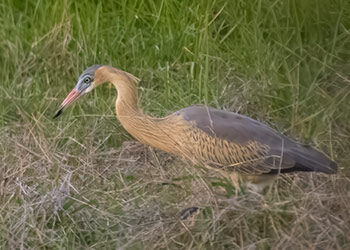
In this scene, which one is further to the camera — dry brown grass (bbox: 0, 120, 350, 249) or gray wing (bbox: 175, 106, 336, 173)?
gray wing (bbox: 175, 106, 336, 173)

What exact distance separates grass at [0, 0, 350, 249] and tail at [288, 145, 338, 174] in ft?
0.23

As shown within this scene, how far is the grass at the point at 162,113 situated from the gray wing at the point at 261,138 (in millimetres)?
106

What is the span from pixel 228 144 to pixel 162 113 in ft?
2.73

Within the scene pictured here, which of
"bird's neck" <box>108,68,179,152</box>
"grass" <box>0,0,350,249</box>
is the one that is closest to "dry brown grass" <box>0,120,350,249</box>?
"grass" <box>0,0,350,249</box>

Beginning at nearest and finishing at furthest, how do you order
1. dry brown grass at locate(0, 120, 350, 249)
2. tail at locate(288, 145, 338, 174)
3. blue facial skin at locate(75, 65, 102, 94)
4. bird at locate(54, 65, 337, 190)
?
dry brown grass at locate(0, 120, 350, 249), tail at locate(288, 145, 338, 174), bird at locate(54, 65, 337, 190), blue facial skin at locate(75, 65, 102, 94)

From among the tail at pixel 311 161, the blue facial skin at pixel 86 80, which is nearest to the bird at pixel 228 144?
the tail at pixel 311 161

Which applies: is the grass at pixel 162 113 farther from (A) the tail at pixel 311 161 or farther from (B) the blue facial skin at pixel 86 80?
(B) the blue facial skin at pixel 86 80

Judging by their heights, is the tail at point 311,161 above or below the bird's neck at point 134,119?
above

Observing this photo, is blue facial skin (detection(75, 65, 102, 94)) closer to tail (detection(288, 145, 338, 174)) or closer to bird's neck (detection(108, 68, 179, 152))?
bird's neck (detection(108, 68, 179, 152))

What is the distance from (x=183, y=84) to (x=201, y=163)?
44.2 inches

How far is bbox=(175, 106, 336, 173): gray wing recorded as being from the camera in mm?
3922

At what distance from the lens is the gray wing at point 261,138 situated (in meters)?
3.92

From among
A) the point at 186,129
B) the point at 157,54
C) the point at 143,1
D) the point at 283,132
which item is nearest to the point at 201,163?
the point at 186,129

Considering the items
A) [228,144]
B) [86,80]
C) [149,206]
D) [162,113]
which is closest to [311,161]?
[228,144]
